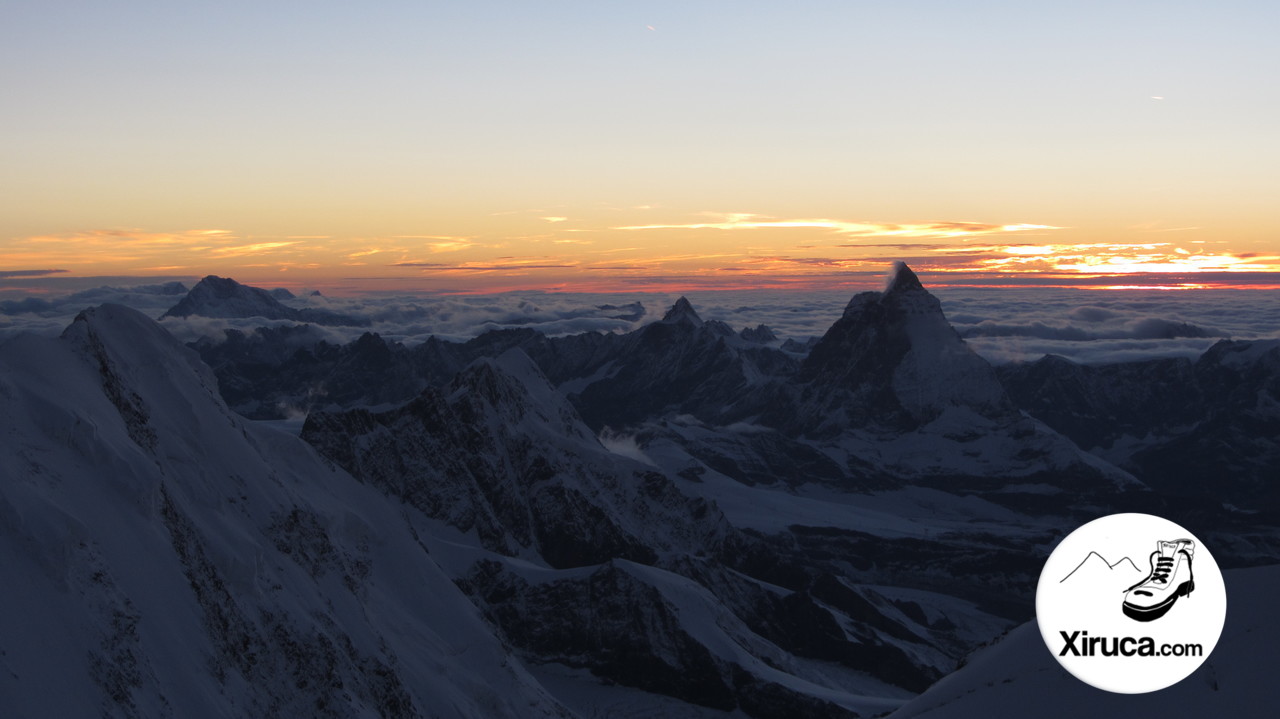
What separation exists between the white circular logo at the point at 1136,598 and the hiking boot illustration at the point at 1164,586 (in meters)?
0.05

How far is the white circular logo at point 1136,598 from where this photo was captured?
55.5m

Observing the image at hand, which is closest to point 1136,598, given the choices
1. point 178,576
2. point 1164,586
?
point 1164,586

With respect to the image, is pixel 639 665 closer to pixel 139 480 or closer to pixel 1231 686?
pixel 139 480

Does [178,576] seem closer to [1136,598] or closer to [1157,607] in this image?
[1136,598]

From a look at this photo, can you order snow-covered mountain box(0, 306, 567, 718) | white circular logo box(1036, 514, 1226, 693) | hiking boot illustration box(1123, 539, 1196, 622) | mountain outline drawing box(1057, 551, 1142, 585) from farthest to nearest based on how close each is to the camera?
snow-covered mountain box(0, 306, 567, 718) < mountain outline drawing box(1057, 551, 1142, 585) < white circular logo box(1036, 514, 1226, 693) < hiking boot illustration box(1123, 539, 1196, 622)

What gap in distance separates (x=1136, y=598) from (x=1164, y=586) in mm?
1698

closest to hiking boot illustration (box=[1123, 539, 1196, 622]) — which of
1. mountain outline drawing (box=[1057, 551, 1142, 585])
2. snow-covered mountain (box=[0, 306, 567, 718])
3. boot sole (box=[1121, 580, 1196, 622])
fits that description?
boot sole (box=[1121, 580, 1196, 622])

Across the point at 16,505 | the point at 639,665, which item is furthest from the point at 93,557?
the point at 639,665

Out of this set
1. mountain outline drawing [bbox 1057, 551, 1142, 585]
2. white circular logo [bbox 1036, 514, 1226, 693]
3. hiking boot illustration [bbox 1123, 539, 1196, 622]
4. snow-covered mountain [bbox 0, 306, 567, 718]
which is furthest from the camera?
snow-covered mountain [bbox 0, 306, 567, 718]

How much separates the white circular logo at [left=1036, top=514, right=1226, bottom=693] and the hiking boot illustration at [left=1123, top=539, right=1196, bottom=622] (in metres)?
0.05

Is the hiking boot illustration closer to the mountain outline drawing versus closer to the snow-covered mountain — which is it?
the mountain outline drawing

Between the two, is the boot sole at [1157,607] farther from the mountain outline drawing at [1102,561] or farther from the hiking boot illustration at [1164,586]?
the mountain outline drawing at [1102,561]

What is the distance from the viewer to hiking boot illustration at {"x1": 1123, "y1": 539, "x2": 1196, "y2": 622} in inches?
2178

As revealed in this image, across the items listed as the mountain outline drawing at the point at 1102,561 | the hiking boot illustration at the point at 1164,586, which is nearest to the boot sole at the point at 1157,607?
the hiking boot illustration at the point at 1164,586
